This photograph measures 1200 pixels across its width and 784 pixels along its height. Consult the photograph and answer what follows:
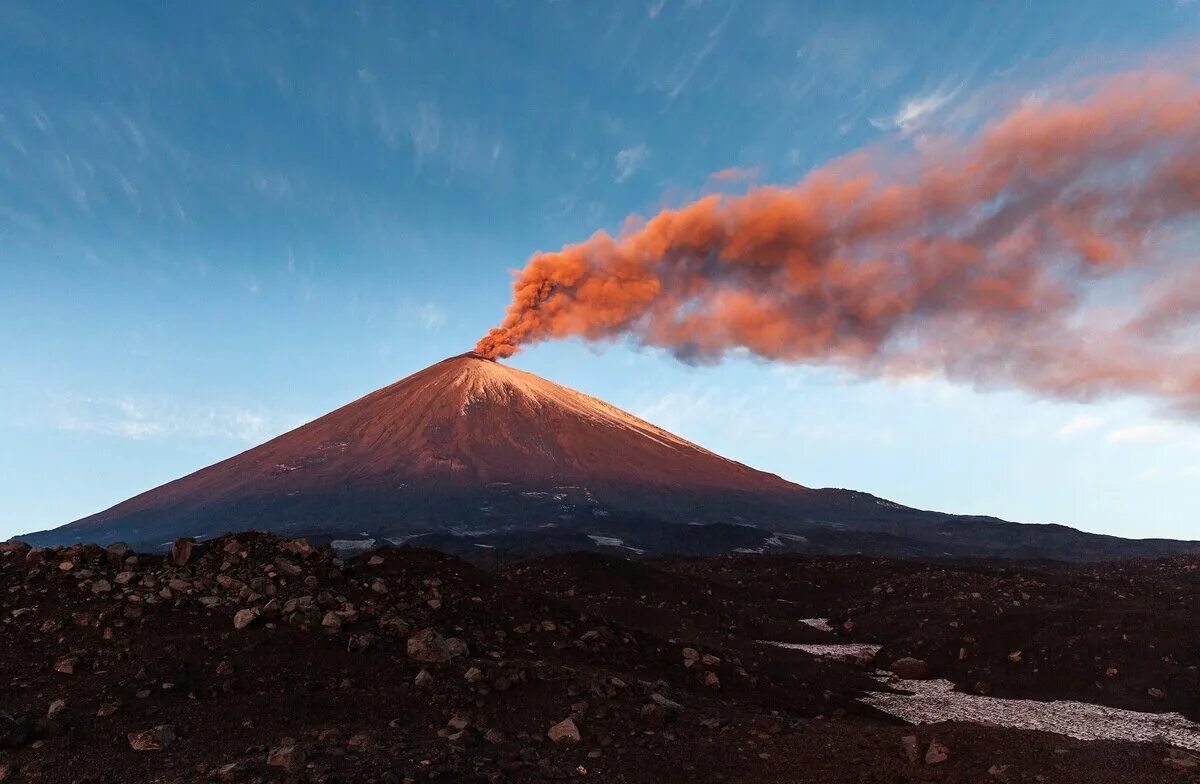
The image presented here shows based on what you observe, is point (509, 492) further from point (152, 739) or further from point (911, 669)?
point (152, 739)

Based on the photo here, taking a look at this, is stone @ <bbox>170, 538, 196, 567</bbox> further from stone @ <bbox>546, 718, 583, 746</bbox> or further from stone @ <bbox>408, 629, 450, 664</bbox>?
stone @ <bbox>546, 718, 583, 746</bbox>

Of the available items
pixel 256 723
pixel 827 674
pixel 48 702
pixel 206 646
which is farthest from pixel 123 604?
pixel 827 674

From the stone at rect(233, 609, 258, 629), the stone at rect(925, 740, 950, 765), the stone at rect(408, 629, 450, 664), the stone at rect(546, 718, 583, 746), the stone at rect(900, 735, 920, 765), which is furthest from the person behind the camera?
the stone at rect(233, 609, 258, 629)

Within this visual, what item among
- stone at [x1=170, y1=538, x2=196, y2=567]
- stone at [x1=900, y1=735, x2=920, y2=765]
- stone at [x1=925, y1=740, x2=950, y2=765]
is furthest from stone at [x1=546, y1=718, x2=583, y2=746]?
stone at [x1=170, y1=538, x2=196, y2=567]

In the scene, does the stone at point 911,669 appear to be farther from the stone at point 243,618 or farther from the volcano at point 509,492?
the volcano at point 509,492

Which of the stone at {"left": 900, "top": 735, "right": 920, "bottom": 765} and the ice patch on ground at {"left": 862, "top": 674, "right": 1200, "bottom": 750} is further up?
the stone at {"left": 900, "top": 735, "right": 920, "bottom": 765}

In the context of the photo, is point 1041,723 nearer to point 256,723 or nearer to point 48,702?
point 256,723
